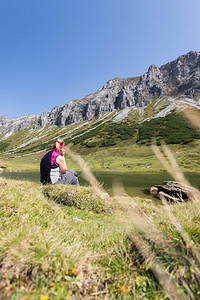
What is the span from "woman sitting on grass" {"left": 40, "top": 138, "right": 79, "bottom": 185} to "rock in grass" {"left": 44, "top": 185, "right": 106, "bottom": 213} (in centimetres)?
69

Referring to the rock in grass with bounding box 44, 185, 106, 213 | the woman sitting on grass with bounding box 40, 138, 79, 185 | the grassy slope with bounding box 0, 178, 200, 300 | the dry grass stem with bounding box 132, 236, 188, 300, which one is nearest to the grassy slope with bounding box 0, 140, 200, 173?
the woman sitting on grass with bounding box 40, 138, 79, 185

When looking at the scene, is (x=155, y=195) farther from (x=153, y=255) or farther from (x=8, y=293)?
(x=8, y=293)

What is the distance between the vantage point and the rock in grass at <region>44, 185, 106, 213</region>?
8250mm

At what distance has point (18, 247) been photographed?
228cm

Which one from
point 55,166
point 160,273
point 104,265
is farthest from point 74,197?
point 160,273

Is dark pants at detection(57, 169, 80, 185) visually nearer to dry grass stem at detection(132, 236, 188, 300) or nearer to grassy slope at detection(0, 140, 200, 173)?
dry grass stem at detection(132, 236, 188, 300)

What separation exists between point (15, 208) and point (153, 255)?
483 cm

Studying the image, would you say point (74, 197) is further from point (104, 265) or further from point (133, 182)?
point (133, 182)

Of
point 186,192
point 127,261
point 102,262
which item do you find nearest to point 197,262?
point 127,261

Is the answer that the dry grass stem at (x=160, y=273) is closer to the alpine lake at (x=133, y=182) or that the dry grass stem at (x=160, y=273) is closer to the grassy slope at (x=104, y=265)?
the grassy slope at (x=104, y=265)

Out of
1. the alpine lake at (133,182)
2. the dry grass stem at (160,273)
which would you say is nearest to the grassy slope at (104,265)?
the dry grass stem at (160,273)

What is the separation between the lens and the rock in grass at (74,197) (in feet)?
27.1

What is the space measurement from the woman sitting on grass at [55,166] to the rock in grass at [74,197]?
69cm

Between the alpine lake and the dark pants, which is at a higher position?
the dark pants
